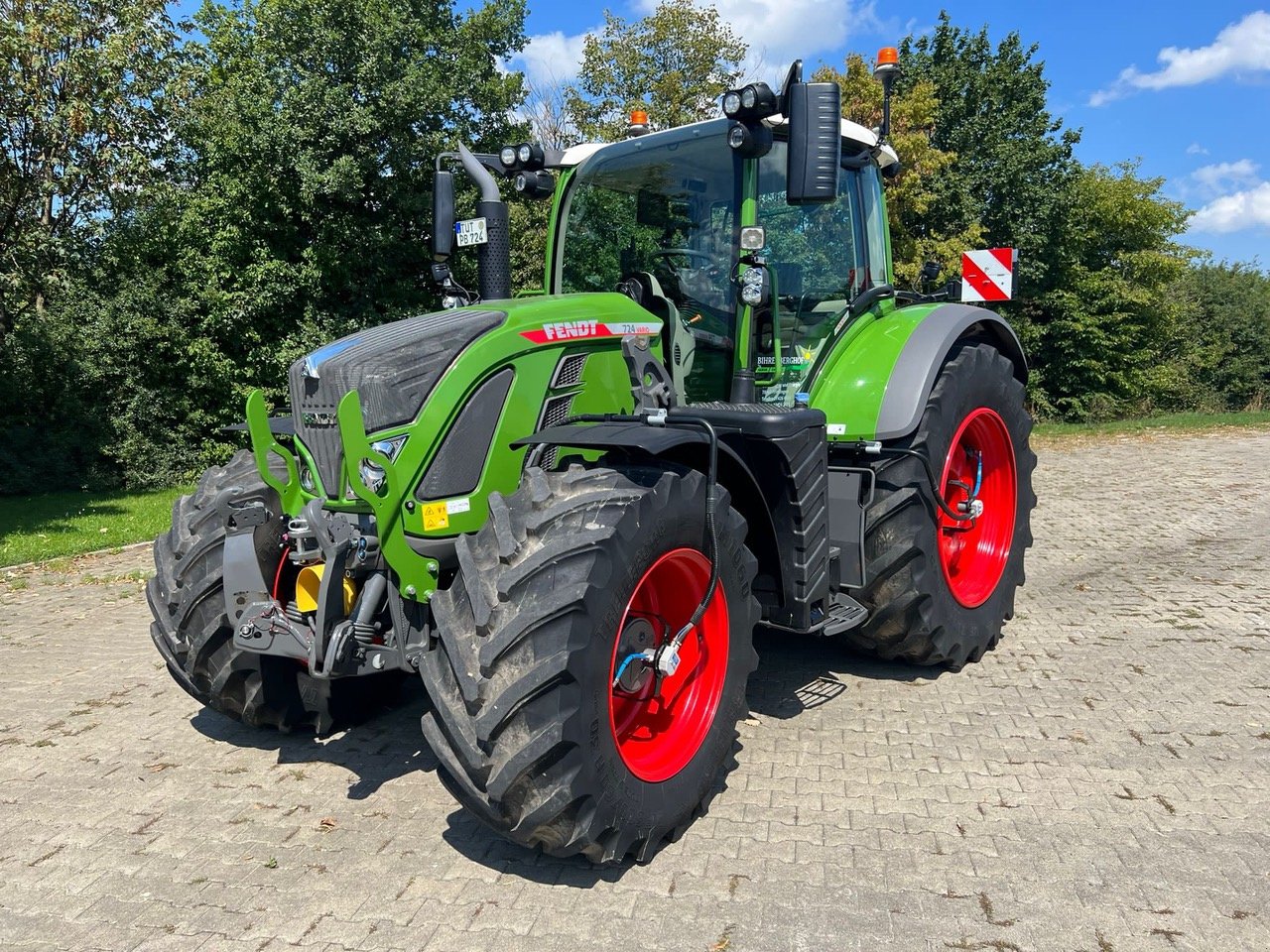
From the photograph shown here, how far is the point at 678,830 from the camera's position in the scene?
3.23 meters

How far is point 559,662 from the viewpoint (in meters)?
2.69

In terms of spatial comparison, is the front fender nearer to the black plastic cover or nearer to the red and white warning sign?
the black plastic cover

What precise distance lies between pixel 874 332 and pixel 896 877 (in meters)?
2.78

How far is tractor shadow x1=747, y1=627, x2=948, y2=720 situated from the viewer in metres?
4.50

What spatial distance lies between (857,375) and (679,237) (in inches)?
42.3

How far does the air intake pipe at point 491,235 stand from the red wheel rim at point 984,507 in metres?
2.53

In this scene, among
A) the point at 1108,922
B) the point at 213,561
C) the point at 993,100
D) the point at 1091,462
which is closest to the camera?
the point at 1108,922

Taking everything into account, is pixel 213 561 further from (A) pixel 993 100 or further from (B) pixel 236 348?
(A) pixel 993 100

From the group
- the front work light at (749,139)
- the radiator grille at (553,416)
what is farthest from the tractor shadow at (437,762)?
the front work light at (749,139)

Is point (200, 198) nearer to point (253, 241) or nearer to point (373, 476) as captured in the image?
point (253, 241)

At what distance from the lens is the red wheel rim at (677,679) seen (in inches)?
130

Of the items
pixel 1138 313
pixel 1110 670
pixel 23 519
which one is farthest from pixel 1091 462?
pixel 1138 313

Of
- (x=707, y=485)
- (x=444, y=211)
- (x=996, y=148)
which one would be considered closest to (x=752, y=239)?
(x=707, y=485)

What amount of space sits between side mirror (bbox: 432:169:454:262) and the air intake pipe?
12 cm
